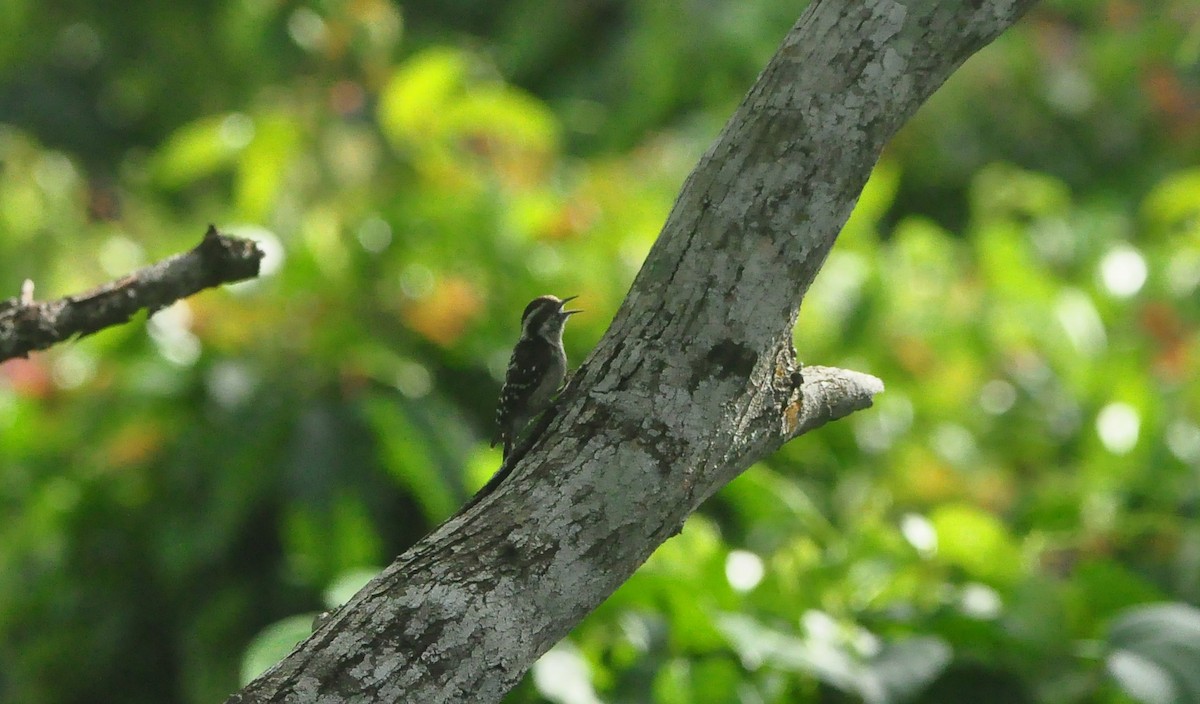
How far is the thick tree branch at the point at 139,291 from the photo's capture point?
7.45 feet

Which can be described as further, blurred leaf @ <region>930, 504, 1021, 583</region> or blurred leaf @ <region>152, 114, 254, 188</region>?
blurred leaf @ <region>152, 114, 254, 188</region>

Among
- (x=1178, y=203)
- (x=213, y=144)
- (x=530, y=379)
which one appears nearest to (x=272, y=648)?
(x=530, y=379)

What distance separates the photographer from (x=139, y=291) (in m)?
2.30

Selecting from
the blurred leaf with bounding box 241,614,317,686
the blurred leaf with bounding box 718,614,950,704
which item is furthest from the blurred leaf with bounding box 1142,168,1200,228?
the blurred leaf with bounding box 241,614,317,686

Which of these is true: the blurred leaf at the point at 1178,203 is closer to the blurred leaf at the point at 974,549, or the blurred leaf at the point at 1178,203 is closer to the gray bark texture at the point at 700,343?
the blurred leaf at the point at 974,549

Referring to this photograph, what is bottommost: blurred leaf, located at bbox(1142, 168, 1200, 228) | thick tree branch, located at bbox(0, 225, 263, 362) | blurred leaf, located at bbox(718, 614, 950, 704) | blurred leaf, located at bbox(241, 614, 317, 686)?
blurred leaf, located at bbox(718, 614, 950, 704)

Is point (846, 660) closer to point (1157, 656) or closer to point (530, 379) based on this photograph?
point (1157, 656)

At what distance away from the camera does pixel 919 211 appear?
9695mm

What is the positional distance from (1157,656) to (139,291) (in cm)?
285

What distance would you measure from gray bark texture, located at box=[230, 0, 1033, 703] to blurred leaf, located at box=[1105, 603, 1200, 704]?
1.92 metres

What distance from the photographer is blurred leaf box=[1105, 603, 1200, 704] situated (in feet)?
10.7

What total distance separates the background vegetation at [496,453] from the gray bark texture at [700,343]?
147cm

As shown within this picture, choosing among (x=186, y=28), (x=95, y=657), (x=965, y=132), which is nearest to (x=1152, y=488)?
(x=95, y=657)

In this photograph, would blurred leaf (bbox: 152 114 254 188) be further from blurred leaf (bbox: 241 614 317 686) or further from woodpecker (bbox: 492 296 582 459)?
woodpecker (bbox: 492 296 582 459)
